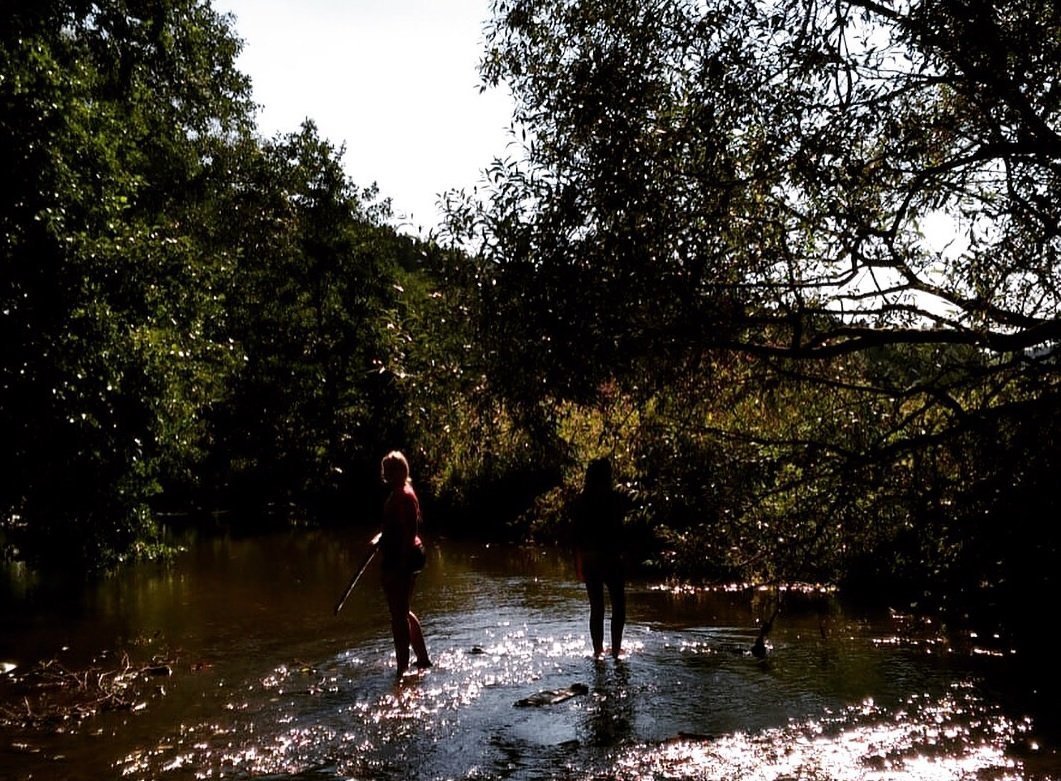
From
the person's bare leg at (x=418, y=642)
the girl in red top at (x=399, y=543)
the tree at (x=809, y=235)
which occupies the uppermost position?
the tree at (x=809, y=235)

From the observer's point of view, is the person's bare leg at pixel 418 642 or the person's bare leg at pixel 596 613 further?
the person's bare leg at pixel 596 613

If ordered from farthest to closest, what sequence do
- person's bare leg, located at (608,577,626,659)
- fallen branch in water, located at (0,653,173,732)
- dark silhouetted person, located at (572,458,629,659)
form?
person's bare leg, located at (608,577,626,659)
dark silhouetted person, located at (572,458,629,659)
fallen branch in water, located at (0,653,173,732)

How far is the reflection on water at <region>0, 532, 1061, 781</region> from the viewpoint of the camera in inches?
284

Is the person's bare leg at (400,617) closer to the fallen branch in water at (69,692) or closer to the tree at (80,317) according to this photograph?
the fallen branch in water at (69,692)

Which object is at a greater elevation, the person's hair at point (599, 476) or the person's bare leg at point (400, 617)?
the person's hair at point (599, 476)

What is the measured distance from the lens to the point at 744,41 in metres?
8.61

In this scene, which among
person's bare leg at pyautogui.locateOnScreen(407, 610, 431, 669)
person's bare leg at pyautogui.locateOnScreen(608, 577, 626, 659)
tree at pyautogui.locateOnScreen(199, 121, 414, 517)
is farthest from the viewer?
tree at pyautogui.locateOnScreen(199, 121, 414, 517)

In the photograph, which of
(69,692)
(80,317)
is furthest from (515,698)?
(80,317)

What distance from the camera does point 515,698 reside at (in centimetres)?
915

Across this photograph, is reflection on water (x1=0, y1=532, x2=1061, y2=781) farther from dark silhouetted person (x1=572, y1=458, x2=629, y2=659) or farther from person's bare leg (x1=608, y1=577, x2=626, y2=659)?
dark silhouetted person (x1=572, y1=458, x2=629, y2=659)

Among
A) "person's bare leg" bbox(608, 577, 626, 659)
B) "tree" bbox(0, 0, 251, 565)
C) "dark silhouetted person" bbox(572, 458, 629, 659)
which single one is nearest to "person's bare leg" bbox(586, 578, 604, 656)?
"dark silhouetted person" bbox(572, 458, 629, 659)

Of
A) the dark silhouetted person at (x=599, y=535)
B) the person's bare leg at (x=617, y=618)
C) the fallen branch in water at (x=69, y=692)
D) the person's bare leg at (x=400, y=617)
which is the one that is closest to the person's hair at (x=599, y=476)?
the dark silhouetted person at (x=599, y=535)

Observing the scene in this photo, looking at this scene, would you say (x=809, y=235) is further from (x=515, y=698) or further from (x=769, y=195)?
(x=515, y=698)

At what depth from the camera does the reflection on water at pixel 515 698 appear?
7.21 metres
